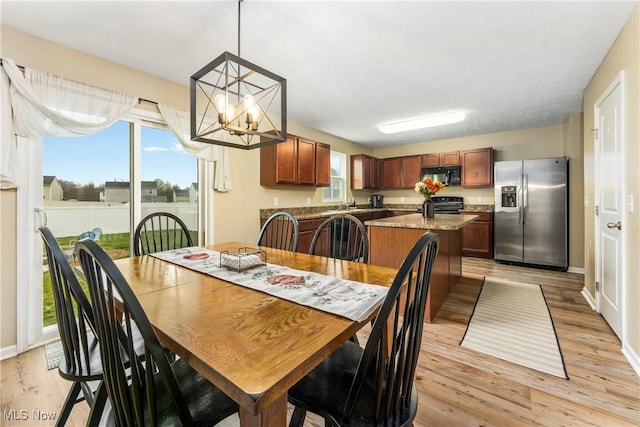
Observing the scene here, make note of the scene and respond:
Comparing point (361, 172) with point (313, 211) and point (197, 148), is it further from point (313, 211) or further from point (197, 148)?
point (197, 148)

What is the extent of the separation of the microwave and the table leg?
533 cm

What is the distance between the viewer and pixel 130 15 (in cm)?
194

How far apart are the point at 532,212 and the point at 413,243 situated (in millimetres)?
2994

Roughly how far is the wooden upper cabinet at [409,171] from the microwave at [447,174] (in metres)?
0.27

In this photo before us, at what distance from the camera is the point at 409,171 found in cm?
605

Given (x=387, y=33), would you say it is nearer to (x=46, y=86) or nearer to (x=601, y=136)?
(x=601, y=136)

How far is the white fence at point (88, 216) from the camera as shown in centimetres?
236

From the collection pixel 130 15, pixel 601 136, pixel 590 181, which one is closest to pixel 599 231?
pixel 590 181

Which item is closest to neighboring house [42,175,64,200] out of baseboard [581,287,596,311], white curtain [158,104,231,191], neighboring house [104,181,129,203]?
neighboring house [104,181,129,203]

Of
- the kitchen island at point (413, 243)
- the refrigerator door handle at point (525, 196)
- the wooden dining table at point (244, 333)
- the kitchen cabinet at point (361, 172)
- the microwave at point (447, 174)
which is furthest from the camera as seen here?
the kitchen cabinet at point (361, 172)

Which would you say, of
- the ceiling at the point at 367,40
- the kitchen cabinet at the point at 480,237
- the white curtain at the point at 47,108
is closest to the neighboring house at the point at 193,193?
the white curtain at the point at 47,108

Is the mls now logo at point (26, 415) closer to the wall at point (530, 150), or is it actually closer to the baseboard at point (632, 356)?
the baseboard at point (632, 356)

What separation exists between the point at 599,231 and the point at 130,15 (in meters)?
4.33

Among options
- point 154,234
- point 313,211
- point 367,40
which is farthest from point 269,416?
point 313,211
